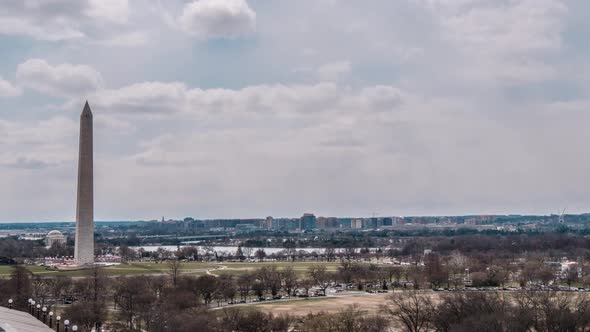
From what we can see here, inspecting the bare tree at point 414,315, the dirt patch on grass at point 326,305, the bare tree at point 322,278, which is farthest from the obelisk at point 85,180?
the bare tree at point 414,315

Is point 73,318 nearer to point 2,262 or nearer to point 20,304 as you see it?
point 20,304

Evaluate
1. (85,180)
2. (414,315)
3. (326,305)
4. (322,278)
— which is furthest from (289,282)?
(414,315)

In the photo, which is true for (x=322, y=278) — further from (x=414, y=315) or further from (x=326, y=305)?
(x=414, y=315)

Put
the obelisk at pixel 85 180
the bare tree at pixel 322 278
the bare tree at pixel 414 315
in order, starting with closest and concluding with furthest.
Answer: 1. the bare tree at pixel 414 315
2. the obelisk at pixel 85 180
3. the bare tree at pixel 322 278

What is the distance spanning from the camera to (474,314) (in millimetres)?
40094

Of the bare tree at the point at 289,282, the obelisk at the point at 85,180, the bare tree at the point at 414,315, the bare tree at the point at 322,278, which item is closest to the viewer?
the bare tree at the point at 414,315

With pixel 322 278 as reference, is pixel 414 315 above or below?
above

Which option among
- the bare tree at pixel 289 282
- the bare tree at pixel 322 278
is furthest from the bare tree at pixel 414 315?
A: the bare tree at pixel 322 278

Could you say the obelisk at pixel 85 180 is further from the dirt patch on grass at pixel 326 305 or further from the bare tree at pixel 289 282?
the dirt patch on grass at pixel 326 305

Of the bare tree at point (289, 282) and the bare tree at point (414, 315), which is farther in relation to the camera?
the bare tree at point (289, 282)

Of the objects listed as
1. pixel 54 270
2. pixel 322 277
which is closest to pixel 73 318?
pixel 322 277

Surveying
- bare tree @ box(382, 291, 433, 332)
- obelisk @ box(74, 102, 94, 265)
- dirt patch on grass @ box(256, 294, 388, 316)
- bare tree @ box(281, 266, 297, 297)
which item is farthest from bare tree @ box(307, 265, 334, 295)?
bare tree @ box(382, 291, 433, 332)

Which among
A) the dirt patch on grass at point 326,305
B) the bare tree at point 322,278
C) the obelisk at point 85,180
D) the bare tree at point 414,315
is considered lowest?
the dirt patch on grass at point 326,305

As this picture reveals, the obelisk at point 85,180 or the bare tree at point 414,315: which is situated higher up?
the obelisk at point 85,180
